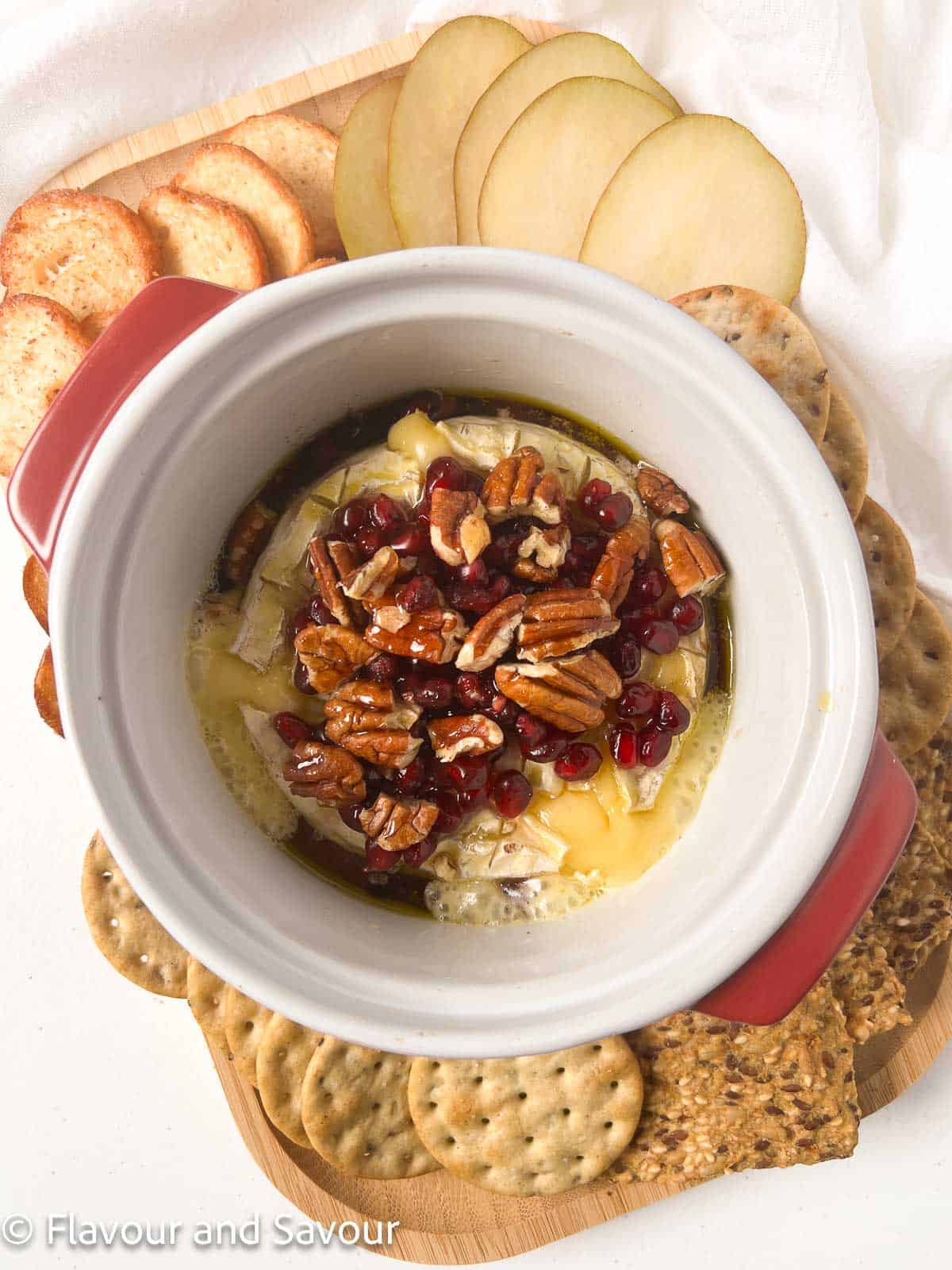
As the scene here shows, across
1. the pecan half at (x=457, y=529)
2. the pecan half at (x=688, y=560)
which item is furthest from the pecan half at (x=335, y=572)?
the pecan half at (x=688, y=560)

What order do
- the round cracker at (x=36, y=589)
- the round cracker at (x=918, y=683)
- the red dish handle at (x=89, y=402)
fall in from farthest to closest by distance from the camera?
1. the round cracker at (x=36, y=589)
2. the round cracker at (x=918, y=683)
3. the red dish handle at (x=89, y=402)

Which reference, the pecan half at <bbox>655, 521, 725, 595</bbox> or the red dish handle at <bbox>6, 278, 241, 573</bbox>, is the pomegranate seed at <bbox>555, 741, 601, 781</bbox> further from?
the red dish handle at <bbox>6, 278, 241, 573</bbox>

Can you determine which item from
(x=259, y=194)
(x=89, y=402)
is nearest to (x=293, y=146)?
(x=259, y=194)

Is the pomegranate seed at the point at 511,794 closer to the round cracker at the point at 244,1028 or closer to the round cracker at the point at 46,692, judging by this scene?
the round cracker at the point at 244,1028

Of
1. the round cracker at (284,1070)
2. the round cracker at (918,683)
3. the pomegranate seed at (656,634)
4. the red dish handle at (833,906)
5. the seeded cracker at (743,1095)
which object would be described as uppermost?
the pomegranate seed at (656,634)

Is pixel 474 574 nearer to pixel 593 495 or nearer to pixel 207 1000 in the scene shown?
pixel 593 495

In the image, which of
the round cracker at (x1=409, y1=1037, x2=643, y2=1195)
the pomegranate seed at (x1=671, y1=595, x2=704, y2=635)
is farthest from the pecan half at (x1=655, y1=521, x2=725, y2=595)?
the round cracker at (x1=409, y1=1037, x2=643, y2=1195)
